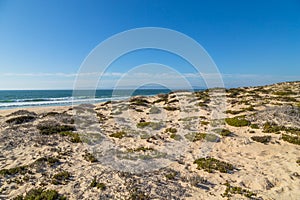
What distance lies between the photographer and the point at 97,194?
799 cm

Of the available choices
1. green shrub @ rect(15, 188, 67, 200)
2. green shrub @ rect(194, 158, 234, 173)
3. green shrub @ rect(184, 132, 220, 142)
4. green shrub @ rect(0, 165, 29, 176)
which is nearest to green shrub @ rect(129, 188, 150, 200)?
green shrub @ rect(15, 188, 67, 200)

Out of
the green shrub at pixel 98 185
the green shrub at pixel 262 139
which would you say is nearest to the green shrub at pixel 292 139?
the green shrub at pixel 262 139

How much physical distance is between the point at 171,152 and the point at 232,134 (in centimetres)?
556

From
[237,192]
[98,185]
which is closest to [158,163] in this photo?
[98,185]

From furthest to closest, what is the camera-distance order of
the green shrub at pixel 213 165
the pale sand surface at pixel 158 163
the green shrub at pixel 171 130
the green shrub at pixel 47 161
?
the green shrub at pixel 171 130 < the green shrub at pixel 47 161 < the green shrub at pixel 213 165 < the pale sand surface at pixel 158 163

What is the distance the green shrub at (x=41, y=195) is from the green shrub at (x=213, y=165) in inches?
260

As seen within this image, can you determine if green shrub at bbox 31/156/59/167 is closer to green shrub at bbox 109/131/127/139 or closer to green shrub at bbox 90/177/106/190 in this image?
green shrub at bbox 90/177/106/190

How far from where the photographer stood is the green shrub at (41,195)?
748 cm

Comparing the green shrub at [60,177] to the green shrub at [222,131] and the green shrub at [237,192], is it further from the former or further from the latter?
the green shrub at [222,131]

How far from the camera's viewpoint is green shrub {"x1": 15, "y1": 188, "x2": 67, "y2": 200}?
24.6 ft

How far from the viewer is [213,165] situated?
33.9 ft

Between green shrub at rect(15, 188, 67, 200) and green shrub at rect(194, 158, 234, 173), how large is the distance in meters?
6.61

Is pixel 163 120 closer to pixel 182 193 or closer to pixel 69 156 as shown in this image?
pixel 69 156

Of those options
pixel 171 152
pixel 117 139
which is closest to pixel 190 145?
pixel 171 152
